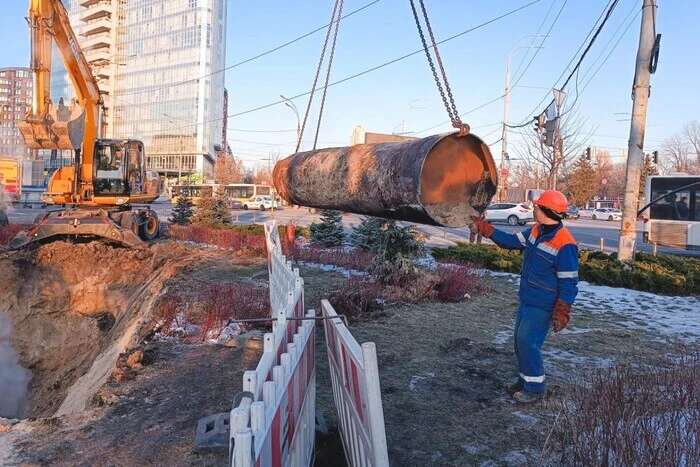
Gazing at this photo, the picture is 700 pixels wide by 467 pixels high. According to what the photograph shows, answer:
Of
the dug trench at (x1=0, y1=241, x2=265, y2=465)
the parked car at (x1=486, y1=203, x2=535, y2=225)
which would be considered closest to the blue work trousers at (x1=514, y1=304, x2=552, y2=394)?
the dug trench at (x1=0, y1=241, x2=265, y2=465)

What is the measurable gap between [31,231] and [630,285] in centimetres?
1239

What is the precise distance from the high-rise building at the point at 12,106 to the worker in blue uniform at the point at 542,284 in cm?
3144

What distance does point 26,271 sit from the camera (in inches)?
465

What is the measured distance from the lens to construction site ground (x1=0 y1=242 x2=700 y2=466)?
3684mm

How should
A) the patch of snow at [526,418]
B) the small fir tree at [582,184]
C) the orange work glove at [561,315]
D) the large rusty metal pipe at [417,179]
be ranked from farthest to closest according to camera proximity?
the small fir tree at [582,184], the orange work glove at [561,315], the patch of snow at [526,418], the large rusty metal pipe at [417,179]

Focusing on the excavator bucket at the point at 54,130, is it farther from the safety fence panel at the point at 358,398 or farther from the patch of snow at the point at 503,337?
the safety fence panel at the point at 358,398

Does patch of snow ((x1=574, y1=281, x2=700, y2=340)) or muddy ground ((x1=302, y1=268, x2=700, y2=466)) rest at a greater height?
patch of snow ((x1=574, y1=281, x2=700, y2=340))

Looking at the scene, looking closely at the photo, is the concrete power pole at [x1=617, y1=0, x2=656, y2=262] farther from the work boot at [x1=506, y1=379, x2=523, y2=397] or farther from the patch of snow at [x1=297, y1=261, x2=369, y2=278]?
the work boot at [x1=506, y1=379, x2=523, y2=397]

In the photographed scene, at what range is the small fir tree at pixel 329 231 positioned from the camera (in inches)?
624

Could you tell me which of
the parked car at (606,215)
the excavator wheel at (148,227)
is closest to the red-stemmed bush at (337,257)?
the excavator wheel at (148,227)

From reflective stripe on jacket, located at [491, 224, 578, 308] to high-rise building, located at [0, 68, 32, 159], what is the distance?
3144 centimetres

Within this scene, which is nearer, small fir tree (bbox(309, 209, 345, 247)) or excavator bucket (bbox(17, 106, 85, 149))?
excavator bucket (bbox(17, 106, 85, 149))

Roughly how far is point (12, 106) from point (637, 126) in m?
66.0

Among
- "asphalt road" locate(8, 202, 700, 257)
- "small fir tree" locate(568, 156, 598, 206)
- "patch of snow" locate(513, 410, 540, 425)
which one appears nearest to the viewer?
"patch of snow" locate(513, 410, 540, 425)
